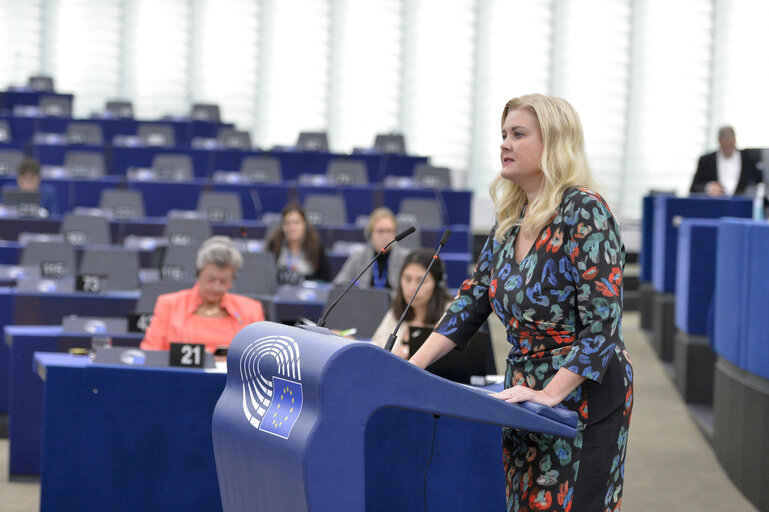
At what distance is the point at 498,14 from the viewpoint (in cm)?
1425

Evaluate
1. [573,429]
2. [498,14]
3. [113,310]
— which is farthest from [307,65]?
[573,429]

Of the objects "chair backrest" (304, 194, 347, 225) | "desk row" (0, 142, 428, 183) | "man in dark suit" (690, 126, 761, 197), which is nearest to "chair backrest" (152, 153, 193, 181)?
"desk row" (0, 142, 428, 183)

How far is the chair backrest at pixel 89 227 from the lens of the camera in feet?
25.3

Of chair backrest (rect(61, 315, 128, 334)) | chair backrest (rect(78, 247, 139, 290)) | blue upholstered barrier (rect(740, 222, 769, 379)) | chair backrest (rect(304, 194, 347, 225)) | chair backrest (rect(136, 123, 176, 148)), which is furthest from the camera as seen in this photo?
chair backrest (rect(136, 123, 176, 148))

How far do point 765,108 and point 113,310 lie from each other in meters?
10.1

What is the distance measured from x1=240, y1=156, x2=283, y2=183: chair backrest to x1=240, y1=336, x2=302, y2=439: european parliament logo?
28.2ft

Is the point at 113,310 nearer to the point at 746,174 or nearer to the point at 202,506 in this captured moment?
the point at 202,506

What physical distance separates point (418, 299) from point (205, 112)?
1001cm

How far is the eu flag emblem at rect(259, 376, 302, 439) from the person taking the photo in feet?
5.07

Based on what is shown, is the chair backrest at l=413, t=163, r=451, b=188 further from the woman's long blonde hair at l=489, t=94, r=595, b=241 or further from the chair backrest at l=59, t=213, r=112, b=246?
the woman's long blonde hair at l=489, t=94, r=595, b=241

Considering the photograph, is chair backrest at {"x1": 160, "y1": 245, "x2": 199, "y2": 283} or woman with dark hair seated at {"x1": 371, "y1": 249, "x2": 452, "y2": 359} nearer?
woman with dark hair seated at {"x1": 371, "y1": 249, "x2": 452, "y2": 359}

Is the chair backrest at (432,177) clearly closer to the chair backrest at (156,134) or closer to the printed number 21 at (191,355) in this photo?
the chair backrest at (156,134)

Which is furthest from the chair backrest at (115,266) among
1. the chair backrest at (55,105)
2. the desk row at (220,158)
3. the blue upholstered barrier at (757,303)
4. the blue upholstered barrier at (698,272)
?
the chair backrest at (55,105)

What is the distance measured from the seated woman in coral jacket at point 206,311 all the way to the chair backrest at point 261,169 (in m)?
6.14
